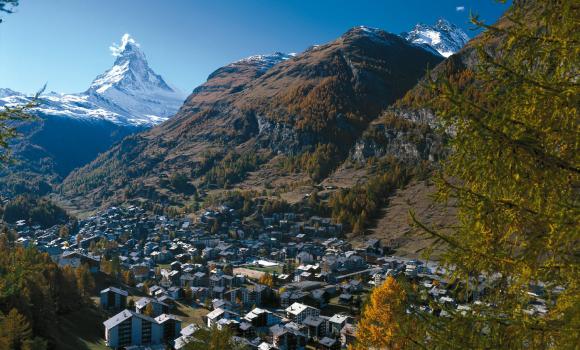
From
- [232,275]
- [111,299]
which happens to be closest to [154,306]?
[111,299]

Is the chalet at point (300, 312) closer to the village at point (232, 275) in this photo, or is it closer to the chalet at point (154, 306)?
the village at point (232, 275)

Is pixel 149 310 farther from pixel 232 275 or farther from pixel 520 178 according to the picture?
pixel 520 178

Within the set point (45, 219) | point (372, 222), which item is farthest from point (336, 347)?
point (45, 219)

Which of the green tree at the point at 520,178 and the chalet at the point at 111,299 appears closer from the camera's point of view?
the green tree at the point at 520,178

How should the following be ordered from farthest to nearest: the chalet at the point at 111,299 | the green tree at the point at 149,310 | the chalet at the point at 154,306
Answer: the chalet at the point at 111,299
the chalet at the point at 154,306
the green tree at the point at 149,310

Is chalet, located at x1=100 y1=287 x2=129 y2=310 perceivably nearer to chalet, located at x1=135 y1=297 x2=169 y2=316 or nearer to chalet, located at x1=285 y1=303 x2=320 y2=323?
chalet, located at x1=135 y1=297 x2=169 y2=316

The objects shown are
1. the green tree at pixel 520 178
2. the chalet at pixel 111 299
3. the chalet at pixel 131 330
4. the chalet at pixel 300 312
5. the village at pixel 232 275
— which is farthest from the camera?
the chalet at pixel 111 299

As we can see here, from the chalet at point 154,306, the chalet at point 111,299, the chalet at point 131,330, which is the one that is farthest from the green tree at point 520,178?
the chalet at point 111,299
